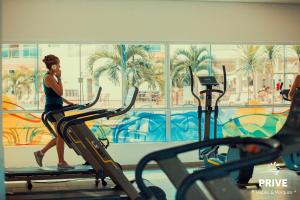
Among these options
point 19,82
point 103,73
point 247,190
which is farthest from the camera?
point 103,73

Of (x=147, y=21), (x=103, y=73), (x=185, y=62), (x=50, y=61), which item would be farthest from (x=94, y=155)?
(x=185, y=62)

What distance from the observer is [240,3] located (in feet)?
26.3

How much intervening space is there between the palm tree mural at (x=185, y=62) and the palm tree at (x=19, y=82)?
2277 mm

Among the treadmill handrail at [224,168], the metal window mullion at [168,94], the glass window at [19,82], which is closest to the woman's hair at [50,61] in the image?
the glass window at [19,82]

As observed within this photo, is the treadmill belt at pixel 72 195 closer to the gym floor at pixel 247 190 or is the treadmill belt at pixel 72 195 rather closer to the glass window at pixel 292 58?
the gym floor at pixel 247 190

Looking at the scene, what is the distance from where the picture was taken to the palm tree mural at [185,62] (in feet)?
26.2

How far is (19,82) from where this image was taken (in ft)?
25.1

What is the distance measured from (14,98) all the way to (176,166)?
5964mm

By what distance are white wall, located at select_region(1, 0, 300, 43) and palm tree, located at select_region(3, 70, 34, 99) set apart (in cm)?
57

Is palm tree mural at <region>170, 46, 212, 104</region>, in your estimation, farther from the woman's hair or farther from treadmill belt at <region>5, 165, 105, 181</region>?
treadmill belt at <region>5, 165, 105, 181</region>

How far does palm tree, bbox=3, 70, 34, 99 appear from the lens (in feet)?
25.0

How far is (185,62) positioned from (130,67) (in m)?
0.91

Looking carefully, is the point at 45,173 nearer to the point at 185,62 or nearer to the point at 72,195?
the point at 72,195

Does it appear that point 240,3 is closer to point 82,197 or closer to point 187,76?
point 187,76
